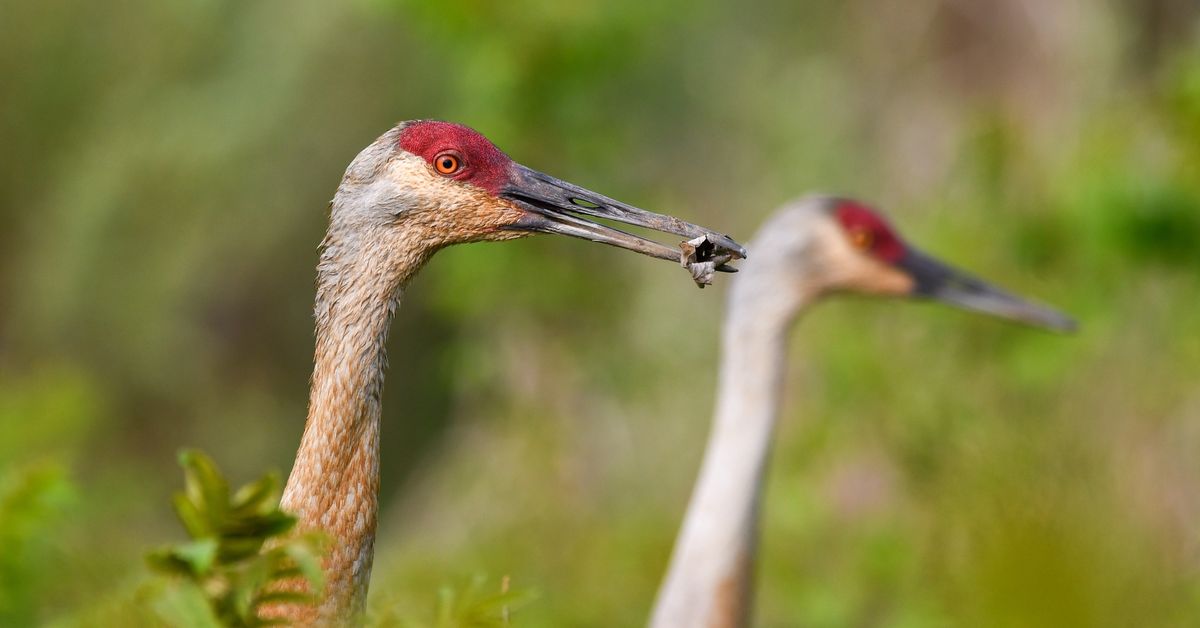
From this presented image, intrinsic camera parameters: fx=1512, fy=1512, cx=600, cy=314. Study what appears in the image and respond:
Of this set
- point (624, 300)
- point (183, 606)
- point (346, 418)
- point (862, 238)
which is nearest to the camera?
point (183, 606)

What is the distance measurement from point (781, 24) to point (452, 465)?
238 inches

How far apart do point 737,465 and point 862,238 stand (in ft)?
4.01

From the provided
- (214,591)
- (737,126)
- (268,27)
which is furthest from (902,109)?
(214,591)

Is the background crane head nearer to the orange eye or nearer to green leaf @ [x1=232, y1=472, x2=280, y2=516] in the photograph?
the orange eye

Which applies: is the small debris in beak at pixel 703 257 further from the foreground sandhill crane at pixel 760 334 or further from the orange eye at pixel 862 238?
the orange eye at pixel 862 238

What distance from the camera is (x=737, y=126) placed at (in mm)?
13578

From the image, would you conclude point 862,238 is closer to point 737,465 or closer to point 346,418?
point 737,465

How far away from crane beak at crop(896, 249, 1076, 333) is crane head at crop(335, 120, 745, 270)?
280 cm

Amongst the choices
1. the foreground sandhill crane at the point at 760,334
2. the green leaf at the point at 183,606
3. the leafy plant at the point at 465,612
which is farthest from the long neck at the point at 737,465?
the green leaf at the point at 183,606

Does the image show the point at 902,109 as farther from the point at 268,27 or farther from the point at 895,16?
the point at 268,27

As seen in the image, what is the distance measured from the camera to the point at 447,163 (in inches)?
113

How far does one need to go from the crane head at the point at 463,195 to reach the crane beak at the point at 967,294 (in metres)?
2.80

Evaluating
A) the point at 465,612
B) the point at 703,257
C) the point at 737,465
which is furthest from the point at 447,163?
the point at 737,465

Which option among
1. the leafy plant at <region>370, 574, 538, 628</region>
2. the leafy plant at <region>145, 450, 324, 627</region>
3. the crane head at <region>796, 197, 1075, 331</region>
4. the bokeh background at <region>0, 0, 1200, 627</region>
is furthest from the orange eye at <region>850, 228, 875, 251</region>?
the leafy plant at <region>145, 450, 324, 627</region>
